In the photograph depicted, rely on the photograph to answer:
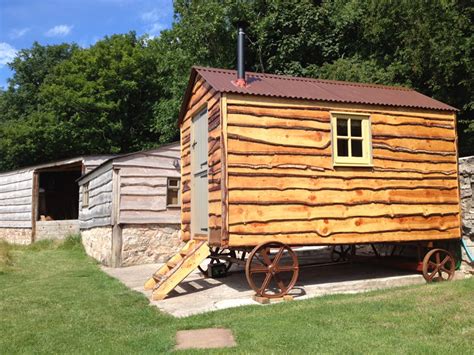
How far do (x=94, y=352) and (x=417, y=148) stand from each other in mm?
7992

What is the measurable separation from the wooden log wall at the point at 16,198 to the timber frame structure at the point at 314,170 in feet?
47.2

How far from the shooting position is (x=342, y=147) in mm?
10195

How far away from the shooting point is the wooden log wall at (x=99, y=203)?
51.2ft

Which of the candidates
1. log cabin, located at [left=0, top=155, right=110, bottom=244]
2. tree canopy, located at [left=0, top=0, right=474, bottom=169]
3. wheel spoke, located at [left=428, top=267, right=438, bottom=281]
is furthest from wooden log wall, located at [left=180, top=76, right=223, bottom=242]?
log cabin, located at [left=0, top=155, right=110, bottom=244]

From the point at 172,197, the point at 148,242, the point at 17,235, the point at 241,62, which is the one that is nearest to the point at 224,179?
the point at 241,62

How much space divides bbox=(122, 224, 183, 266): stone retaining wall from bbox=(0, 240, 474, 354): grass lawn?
519cm

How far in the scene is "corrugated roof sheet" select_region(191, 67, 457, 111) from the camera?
9492mm

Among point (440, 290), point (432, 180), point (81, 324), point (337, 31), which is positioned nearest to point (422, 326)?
point (440, 290)

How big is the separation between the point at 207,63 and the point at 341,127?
18.7 meters

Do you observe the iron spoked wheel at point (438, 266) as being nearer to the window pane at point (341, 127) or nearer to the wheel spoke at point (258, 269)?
the window pane at point (341, 127)

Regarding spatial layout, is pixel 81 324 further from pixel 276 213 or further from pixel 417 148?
pixel 417 148

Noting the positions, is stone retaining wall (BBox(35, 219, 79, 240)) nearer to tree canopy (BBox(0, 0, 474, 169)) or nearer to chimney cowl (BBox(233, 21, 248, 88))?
tree canopy (BBox(0, 0, 474, 169))

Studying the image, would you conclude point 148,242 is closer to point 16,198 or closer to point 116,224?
point 116,224

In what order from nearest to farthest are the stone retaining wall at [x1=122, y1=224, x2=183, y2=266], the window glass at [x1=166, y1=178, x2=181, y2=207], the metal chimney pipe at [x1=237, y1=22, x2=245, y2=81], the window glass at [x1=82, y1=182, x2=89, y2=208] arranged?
1. the metal chimney pipe at [x1=237, y1=22, x2=245, y2=81]
2. the stone retaining wall at [x1=122, y1=224, x2=183, y2=266]
3. the window glass at [x1=166, y1=178, x2=181, y2=207]
4. the window glass at [x1=82, y1=182, x2=89, y2=208]
